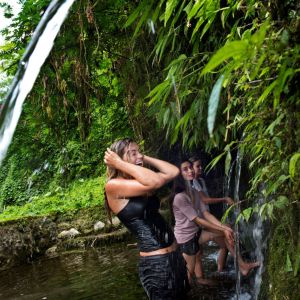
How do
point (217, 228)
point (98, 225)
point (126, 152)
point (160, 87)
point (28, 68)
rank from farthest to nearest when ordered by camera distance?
point (98, 225) → point (217, 228) → point (126, 152) → point (160, 87) → point (28, 68)

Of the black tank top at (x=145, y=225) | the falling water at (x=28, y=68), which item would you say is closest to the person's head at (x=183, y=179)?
the black tank top at (x=145, y=225)

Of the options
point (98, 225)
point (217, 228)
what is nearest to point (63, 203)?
point (98, 225)

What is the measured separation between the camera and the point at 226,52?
0.70m

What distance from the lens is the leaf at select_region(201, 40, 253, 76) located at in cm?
67

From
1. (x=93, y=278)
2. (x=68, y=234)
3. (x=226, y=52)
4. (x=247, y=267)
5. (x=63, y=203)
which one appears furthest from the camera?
Result: (x=63, y=203)

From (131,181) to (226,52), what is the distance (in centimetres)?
165

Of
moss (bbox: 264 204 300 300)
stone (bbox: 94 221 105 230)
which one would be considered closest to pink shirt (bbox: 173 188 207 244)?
moss (bbox: 264 204 300 300)

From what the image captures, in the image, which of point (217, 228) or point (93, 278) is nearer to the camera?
point (217, 228)

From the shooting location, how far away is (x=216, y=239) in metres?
3.95

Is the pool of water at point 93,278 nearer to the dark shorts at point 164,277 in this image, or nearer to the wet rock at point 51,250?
the wet rock at point 51,250

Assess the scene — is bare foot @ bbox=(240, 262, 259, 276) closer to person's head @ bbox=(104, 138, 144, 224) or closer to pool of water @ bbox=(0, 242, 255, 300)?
pool of water @ bbox=(0, 242, 255, 300)

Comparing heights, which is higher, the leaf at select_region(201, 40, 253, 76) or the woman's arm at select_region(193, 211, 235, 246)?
the leaf at select_region(201, 40, 253, 76)

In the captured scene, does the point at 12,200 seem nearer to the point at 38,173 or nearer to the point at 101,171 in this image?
the point at 101,171

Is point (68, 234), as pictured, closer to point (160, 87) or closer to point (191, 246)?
point (191, 246)
